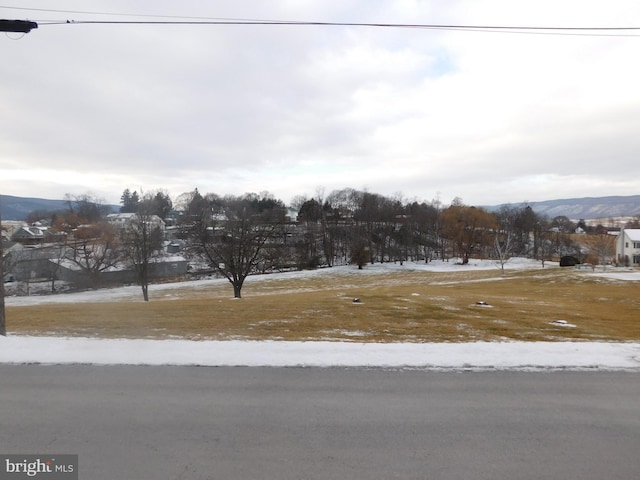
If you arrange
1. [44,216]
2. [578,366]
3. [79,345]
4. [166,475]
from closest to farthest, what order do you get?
[166,475] < [578,366] < [79,345] < [44,216]

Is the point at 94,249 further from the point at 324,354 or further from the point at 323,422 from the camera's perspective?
the point at 323,422

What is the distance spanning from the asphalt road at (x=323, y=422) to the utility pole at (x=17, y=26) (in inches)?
232

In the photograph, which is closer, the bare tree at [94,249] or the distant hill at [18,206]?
the bare tree at [94,249]

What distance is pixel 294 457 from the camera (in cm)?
376

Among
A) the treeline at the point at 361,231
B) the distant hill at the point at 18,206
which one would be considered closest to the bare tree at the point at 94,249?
the treeline at the point at 361,231

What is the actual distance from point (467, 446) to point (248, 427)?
7.24 ft

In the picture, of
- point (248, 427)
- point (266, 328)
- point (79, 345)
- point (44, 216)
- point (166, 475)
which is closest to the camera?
point (166, 475)

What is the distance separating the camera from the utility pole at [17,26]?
24.3 feet

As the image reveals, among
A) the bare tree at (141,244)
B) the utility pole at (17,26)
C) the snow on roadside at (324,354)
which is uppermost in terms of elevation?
the utility pole at (17,26)

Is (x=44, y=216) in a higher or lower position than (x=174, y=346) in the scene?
higher

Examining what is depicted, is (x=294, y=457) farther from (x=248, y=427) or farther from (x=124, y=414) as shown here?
(x=124, y=414)

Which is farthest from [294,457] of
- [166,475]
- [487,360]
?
[487,360]

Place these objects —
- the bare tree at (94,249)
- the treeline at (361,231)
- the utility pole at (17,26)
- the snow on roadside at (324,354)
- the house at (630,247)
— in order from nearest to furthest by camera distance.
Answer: the snow on roadside at (324,354)
the utility pole at (17,26)
the bare tree at (94,249)
the treeline at (361,231)
the house at (630,247)

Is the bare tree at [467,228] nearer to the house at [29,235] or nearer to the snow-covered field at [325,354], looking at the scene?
the house at [29,235]
